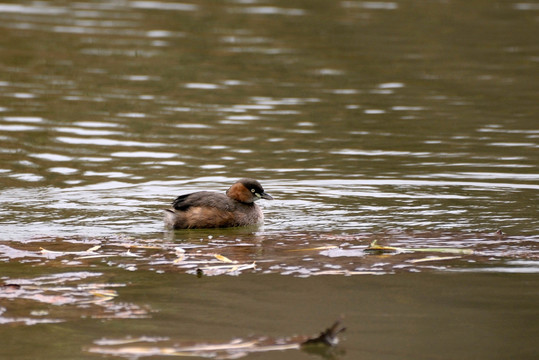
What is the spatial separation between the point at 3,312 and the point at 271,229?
4264 mm

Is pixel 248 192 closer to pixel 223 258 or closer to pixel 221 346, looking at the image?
pixel 223 258

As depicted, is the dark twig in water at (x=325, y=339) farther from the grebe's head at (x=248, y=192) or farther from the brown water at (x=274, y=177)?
the grebe's head at (x=248, y=192)

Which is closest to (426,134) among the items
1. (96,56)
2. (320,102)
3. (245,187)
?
(320,102)

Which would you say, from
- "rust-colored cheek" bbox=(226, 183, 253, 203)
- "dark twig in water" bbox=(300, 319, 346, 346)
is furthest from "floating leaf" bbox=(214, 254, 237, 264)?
"dark twig in water" bbox=(300, 319, 346, 346)

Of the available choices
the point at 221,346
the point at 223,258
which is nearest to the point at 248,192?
the point at 223,258

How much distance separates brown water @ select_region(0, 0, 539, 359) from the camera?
334 inches

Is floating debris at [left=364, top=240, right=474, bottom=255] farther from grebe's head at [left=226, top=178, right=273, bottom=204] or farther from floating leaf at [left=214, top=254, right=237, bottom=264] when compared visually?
grebe's head at [left=226, top=178, right=273, bottom=204]

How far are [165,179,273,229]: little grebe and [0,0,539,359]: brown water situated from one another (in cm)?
24

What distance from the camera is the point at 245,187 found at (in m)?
12.5

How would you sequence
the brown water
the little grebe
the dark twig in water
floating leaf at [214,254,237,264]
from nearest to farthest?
the dark twig in water < the brown water < floating leaf at [214,254,237,264] < the little grebe

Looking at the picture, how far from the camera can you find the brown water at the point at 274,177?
848 centimetres

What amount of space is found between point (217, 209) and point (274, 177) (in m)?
A: 2.75

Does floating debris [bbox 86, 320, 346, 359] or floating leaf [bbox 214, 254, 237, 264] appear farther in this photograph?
floating leaf [bbox 214, 254, 237, 264]

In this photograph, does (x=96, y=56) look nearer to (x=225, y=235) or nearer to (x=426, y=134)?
(x=426, y=134)
